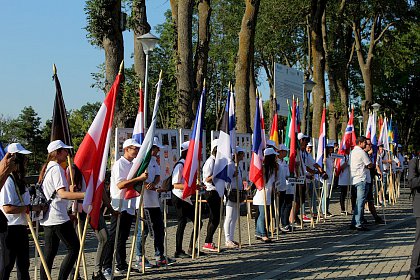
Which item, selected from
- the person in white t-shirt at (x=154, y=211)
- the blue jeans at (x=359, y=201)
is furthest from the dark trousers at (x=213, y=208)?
the blue jeans at (x=359, y=201)

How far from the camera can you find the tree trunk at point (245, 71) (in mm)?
21578

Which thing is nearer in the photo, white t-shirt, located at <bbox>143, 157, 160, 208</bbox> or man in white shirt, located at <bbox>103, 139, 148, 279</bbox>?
man in white shirt, located at <bbox>103, 139, 148, 279</bbox>

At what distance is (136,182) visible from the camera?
9609mm

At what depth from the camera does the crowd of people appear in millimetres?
7930

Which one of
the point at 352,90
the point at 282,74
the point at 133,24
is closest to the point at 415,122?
the point at 352,90

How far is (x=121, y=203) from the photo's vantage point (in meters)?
9.82

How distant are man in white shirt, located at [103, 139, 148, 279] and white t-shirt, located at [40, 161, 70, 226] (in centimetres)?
160

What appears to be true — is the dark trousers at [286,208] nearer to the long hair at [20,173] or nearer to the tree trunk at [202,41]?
the tree trunk at [202,41]

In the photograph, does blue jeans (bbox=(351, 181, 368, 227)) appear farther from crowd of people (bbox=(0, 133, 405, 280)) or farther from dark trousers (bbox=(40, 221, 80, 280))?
dark trousers (bbox=(40, 221, 80, 280))

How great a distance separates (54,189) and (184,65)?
11.4m

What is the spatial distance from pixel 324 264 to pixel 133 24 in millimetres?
9913

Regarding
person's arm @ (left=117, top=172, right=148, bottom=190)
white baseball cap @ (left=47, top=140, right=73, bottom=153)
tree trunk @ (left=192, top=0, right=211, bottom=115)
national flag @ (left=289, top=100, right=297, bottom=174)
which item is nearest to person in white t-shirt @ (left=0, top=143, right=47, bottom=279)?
white baseball cap @ (left=47, top=140, right=73, bottom=153)

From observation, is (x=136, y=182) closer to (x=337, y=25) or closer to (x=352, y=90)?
(x=337, y=25)

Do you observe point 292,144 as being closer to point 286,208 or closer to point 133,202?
point 286,208
